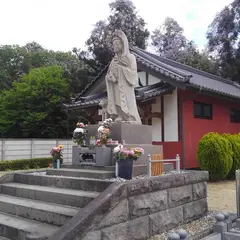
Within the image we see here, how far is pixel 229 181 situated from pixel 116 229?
7.84m

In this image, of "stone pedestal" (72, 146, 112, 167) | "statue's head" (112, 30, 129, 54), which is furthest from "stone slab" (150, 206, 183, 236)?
"statue's head" (112, 30, 129, 54)

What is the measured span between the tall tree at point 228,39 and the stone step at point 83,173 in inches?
800

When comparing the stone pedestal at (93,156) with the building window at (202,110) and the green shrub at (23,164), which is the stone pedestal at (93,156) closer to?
the building window at (202,110)

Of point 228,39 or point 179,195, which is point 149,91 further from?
point 228,39

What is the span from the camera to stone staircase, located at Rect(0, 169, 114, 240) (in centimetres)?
431

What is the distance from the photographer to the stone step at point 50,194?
4600mm

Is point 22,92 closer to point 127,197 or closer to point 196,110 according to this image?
point 196,110

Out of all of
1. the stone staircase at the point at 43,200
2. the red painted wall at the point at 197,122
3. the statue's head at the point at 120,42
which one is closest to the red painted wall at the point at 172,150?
the red painted wall at the point at 197,122

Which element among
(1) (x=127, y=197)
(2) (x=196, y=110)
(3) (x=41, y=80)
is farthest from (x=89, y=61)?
(1) (x=127, y=197)

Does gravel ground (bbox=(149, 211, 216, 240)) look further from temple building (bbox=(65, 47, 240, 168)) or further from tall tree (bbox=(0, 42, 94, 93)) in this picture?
tall tree (bbox=(0, 42, 94, 93))

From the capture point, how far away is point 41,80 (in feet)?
70.0

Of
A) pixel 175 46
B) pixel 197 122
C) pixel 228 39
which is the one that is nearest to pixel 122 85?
pixel 197 122

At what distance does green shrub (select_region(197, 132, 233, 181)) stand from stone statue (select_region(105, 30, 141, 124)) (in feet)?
15.0

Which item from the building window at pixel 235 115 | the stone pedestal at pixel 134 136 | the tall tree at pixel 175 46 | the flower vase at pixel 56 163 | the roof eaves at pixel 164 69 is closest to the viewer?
the stone pedestal at pixel 134 136
